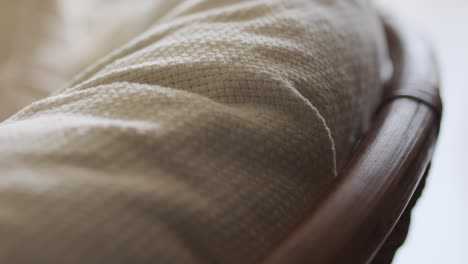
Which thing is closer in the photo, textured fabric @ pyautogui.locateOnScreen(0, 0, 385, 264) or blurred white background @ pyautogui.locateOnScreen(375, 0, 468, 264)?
textured fabric @ pyautogui.locateOnScreen(0, 0, 385, 264)

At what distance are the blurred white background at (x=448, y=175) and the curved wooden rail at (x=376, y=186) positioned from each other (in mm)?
565

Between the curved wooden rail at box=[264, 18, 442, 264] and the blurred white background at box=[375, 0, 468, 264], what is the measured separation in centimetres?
56

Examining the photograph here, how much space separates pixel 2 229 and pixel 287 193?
6.4 inches

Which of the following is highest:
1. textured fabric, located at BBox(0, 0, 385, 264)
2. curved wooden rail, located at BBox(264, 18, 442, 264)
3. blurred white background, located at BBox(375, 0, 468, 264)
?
textured fabric, located at BBox(0, 0, 385, 264)

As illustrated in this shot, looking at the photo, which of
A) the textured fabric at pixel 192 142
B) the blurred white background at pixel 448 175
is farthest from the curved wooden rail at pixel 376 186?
the blurred white background at pixel 448 175

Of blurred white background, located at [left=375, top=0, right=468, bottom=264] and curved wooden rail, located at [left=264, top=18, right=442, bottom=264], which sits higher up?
curved wooden rail, located at [left=264, top=18, right=442, bottom=264]

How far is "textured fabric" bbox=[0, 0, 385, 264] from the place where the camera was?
0.79ft

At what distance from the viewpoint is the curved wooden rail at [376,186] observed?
0.25 meters

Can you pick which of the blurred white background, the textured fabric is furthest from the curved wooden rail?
the blurred white background

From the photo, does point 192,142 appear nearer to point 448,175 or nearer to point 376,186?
point 376,186

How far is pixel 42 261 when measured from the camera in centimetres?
22

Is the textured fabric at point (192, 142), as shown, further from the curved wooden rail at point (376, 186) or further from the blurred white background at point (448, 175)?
the blurred white background at point (448, 175)

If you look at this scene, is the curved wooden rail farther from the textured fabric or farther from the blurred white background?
the blurred white background

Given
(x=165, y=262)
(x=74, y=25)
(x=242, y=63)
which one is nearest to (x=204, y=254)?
(x=165, y=262)
